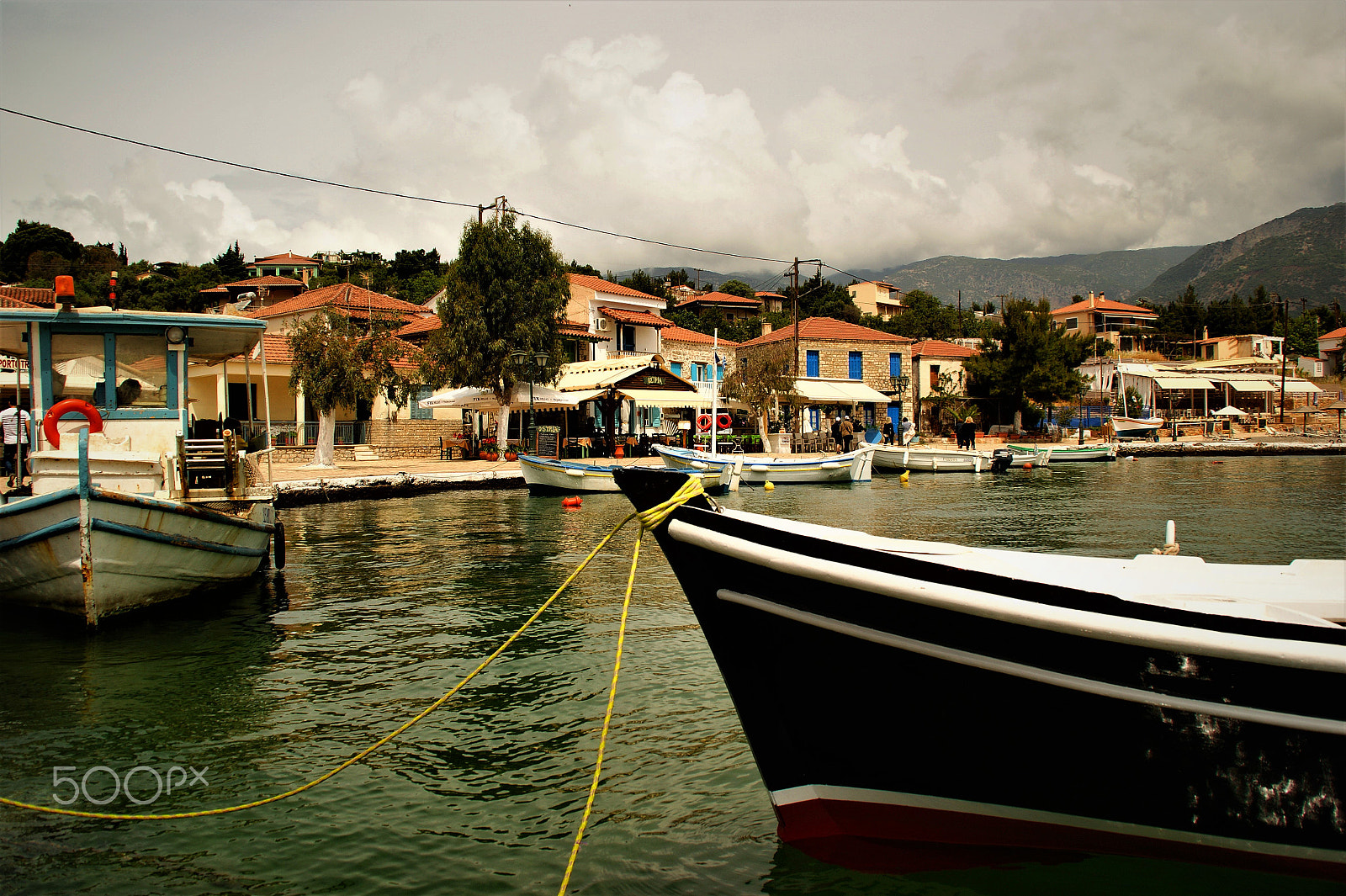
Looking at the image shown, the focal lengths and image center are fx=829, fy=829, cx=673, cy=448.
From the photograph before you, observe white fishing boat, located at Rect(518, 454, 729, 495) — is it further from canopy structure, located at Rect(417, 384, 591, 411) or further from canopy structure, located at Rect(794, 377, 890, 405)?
canopy structure, located at Rect(794, 377, 890, 405)

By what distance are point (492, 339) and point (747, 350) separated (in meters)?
22.5

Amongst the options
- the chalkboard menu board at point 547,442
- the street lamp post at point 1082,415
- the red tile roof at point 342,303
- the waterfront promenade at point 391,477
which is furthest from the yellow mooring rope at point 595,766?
the street lamp post at point 1082,415

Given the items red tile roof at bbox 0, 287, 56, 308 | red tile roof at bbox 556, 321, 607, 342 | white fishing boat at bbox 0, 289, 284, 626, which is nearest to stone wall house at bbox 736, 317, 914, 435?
red tile roof at bbox 556, 321, 607, 342

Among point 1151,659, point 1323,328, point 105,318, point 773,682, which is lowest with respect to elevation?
point 773,682

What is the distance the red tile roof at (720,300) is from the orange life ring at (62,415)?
2666 inches

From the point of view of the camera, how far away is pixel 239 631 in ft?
26.7

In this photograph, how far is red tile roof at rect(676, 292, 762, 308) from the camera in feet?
248

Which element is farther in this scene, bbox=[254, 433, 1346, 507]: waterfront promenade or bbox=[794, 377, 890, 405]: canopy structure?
bbox=[794, 377, 890, 405]: canopy structure

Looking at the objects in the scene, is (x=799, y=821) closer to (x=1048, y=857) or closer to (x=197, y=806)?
(x=1048, y=857)

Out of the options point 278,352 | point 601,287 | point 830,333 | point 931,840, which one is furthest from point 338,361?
point 830,333

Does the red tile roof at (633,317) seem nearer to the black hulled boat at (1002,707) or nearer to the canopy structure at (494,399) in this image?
the canopy structure at (494,399)

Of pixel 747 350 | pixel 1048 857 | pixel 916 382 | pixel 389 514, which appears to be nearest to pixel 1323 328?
pixel 916 382

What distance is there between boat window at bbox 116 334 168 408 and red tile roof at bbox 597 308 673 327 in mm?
31442

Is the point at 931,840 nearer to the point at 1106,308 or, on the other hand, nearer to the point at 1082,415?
the point at 1082,415
